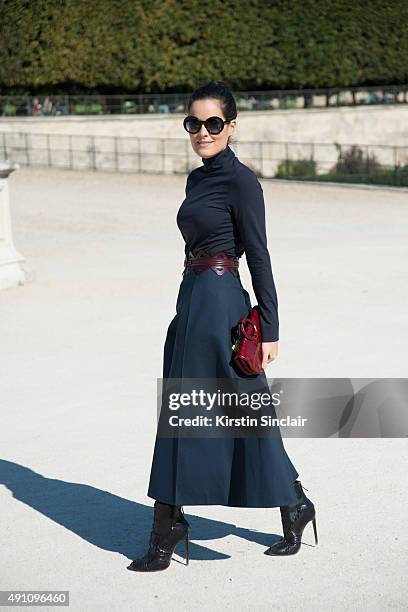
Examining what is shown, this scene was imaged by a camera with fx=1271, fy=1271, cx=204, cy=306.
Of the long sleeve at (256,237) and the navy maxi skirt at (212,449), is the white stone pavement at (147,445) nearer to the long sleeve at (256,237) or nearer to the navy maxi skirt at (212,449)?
the navy maxi skirt at (212,449)

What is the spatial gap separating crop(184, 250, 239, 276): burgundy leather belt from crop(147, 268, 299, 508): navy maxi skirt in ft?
0.07

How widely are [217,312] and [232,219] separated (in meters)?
0.38

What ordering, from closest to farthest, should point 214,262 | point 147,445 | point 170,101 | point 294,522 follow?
point 214,262
point 294,522
point 147,445
point 170,101

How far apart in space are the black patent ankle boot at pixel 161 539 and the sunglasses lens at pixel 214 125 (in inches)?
59.7

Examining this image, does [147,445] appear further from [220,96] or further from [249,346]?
[220,96]

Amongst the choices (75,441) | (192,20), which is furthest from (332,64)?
(75,441)

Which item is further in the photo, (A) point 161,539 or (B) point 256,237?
(A) point 161,539

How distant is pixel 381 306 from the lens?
12.0 m

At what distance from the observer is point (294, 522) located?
5.28 meters

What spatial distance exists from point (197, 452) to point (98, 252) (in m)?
12.1

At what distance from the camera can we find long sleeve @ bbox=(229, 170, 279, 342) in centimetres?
498

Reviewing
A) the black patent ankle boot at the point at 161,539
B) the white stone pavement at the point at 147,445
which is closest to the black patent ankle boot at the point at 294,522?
the white stone pavement at the point at 147,445

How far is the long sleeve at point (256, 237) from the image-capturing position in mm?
4984

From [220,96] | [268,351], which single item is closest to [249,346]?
[268,351]
